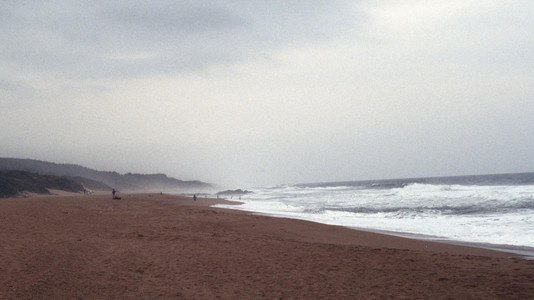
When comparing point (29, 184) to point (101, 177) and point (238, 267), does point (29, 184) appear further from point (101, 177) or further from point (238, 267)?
point (101, 177)

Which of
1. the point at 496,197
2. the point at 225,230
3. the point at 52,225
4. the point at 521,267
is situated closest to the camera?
the point at 521,267

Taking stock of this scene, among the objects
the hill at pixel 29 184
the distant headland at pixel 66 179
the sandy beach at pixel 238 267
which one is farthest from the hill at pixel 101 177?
the sandy beach at pixel 238 267

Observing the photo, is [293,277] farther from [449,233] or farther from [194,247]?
[449,233]

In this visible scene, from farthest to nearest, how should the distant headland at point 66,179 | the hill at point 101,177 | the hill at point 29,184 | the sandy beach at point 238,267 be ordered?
the hill at point 101,177 → the distant headland at point 66,179 → the hill at point 29,184 → the sandy beach at point 238,267

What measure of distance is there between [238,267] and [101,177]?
152 meters

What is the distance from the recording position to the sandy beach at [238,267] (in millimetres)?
6781

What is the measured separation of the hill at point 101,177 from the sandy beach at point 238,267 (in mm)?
85367

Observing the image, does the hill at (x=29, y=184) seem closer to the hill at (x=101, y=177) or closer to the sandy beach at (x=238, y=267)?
the hill at (x=101, y=177)

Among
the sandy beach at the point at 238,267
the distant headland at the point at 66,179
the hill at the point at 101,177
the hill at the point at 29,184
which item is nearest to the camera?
the sandy beach at the point at 238,267

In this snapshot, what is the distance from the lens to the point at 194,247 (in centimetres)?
1084

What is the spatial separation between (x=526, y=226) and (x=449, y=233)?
3.28 meters

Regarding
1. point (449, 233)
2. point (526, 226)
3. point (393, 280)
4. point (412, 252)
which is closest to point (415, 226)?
point (449, 233)

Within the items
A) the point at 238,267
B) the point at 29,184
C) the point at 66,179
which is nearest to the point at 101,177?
the point at 66,179

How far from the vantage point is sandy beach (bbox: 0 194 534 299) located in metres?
→ 6.78
